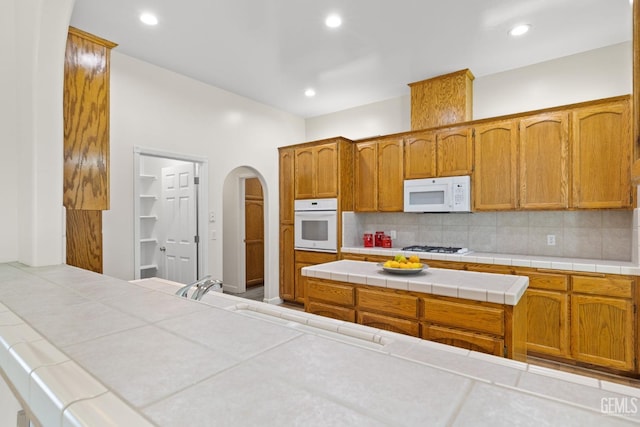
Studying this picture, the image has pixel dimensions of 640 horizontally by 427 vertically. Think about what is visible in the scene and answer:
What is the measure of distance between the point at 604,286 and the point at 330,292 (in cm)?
224

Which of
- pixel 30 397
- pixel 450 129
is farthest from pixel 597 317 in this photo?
pixel 30 397

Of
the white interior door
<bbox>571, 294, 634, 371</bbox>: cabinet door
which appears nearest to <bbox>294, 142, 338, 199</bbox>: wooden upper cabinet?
the white interior door

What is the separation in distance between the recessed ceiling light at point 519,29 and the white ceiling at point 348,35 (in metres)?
0.05

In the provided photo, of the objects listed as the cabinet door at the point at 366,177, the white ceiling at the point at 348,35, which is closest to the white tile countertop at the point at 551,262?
the cabinet door at the point at 366,177

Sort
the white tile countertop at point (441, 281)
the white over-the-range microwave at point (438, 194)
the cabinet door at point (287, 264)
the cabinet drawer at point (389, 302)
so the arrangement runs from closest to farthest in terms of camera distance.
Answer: the white tile countertop at point (441, 281) → the cabinet drawer at point (389, 302) → the white over-the-range microwave at point (438, 194) → the cabinet door at point (287, 264)

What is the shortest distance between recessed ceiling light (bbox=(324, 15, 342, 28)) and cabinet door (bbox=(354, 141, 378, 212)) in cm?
178

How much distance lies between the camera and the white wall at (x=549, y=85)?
9.97 feet

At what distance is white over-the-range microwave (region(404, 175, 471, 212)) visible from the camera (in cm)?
353

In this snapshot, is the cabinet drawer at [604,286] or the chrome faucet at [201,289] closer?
the chrome faucet at [201,289]

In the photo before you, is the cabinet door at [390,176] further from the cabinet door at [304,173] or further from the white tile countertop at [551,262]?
the cabinet door at [304,173]

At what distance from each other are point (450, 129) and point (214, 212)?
296 cm

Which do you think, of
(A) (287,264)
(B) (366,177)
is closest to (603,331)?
(B) (366,177)

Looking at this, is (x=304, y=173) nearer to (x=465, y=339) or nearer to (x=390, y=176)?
(x=390, y=176)

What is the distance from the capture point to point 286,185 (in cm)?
483
